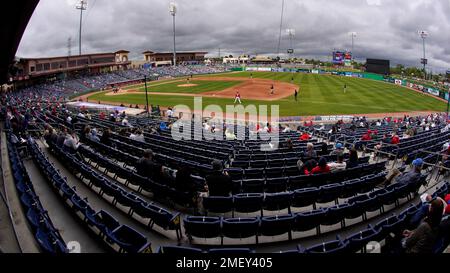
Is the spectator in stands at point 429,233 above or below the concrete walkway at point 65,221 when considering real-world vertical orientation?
above

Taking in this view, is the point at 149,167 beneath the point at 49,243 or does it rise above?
above

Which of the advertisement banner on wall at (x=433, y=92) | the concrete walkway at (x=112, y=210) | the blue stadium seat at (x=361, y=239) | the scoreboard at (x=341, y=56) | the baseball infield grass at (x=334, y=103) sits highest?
the scoreboard at (x=341, y=56)

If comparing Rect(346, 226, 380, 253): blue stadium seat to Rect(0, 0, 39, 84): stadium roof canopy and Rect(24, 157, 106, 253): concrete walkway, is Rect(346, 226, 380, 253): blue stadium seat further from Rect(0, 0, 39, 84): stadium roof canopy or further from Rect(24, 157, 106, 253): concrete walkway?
Rect(0, 0, 39, 84): stadium roof canopy

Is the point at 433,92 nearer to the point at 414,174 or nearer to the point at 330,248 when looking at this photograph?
the point at 414,174

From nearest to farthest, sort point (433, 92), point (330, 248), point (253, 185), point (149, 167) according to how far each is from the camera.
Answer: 1. point (330, 248)
2. point (253, 185)
3. point (149, 167)
4. point (433, 92)

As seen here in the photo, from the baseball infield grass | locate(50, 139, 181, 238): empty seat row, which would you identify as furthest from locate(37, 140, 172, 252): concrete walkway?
the baseball infield grass

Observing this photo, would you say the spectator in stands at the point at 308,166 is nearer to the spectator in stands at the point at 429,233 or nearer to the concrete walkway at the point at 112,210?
the spectator in stands at the point at 429,233

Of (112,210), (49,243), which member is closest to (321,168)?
(112,210)

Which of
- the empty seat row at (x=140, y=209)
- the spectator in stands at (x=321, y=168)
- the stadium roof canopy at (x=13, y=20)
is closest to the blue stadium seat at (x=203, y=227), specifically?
the empty seat row at (x=140, y=209)

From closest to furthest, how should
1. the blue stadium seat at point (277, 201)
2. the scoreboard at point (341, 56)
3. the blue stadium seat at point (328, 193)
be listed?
the blue stadium seat at point (277, 201) < the blue stadium seat at point (328, 193) < the scoreboard at point (341, 56)

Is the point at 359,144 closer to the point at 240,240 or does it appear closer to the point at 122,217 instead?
the point at 240,240

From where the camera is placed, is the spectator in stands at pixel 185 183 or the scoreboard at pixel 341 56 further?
the scoreboard at pixel 341 56

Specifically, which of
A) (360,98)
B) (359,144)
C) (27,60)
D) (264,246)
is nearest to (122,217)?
(264,246)

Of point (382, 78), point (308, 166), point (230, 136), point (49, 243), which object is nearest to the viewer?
point (49, 243)
